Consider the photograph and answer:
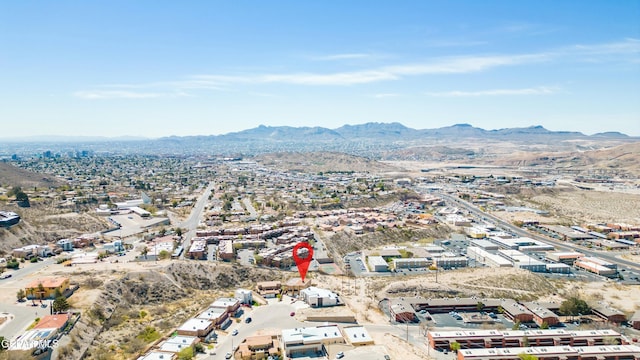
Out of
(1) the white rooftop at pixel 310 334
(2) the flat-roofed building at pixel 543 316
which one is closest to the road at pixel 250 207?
(1) the white rooftop at pixel 310 334

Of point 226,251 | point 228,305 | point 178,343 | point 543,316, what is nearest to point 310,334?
point 228,305

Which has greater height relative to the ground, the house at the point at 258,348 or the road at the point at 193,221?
the road at the point at 193,221

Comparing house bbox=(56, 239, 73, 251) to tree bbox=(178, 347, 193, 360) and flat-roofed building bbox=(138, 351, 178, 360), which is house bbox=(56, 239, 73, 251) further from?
tree bbox=(178, 347, 193, 360)

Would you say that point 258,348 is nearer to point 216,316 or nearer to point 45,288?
point 216,316

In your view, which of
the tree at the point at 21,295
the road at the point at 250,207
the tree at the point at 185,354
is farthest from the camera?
the road at the point at 250,207

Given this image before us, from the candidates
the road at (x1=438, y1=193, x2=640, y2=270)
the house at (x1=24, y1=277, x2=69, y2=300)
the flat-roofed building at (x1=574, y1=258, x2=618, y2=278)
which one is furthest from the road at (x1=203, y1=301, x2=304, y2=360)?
the road at (x1=438, y1=193, x2=640, y2=270)

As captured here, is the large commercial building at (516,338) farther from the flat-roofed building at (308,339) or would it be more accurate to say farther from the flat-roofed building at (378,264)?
the flat-roofed building at (378,264)

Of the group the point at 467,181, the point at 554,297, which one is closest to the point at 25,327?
the point at 554,297
